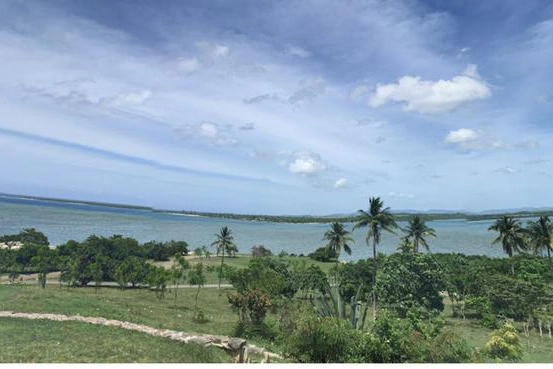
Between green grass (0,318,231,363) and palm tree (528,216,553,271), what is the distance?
2182 inches

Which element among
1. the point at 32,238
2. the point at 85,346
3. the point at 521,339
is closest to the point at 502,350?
the point at 521,339

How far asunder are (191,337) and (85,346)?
551 centimetres

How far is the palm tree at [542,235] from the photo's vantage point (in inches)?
2298

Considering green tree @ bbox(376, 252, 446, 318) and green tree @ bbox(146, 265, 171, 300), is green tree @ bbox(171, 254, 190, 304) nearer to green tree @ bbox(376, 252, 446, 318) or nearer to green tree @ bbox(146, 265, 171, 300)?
green tree @ bbox(146, 265, 171, 300)

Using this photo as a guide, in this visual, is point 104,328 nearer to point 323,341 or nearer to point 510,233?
point 323,341

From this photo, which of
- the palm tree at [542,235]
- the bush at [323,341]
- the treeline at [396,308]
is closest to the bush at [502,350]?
the treeline at [396,308]

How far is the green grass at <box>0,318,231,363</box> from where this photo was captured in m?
16.2

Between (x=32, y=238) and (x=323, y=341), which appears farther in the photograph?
(x=32, y=238)

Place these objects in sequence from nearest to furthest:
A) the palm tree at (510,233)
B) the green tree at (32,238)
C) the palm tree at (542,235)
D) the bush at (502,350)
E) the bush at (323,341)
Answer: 1. the bush at (323,341)
2. the bush at (502,350)
3. the palm tree at (542,235)
4. the palm tree at (510,233)
5. the green tree at (32,238)

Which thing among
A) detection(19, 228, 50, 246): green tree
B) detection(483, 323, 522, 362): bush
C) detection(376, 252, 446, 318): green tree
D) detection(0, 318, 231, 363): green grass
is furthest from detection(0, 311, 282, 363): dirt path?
detection(19, 228, 50, 246): green tree

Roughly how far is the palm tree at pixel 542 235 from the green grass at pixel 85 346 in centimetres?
5543

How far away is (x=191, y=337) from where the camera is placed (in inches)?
867

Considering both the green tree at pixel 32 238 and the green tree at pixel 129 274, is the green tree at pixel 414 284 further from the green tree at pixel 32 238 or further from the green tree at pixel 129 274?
the green tree at pixel 32 238

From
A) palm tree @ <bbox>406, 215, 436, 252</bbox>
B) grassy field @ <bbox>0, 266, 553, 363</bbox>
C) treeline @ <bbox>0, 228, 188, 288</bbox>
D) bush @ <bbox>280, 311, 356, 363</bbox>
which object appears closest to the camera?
grassy field @ <bbox>0, 266, 553, 363</bbox>
